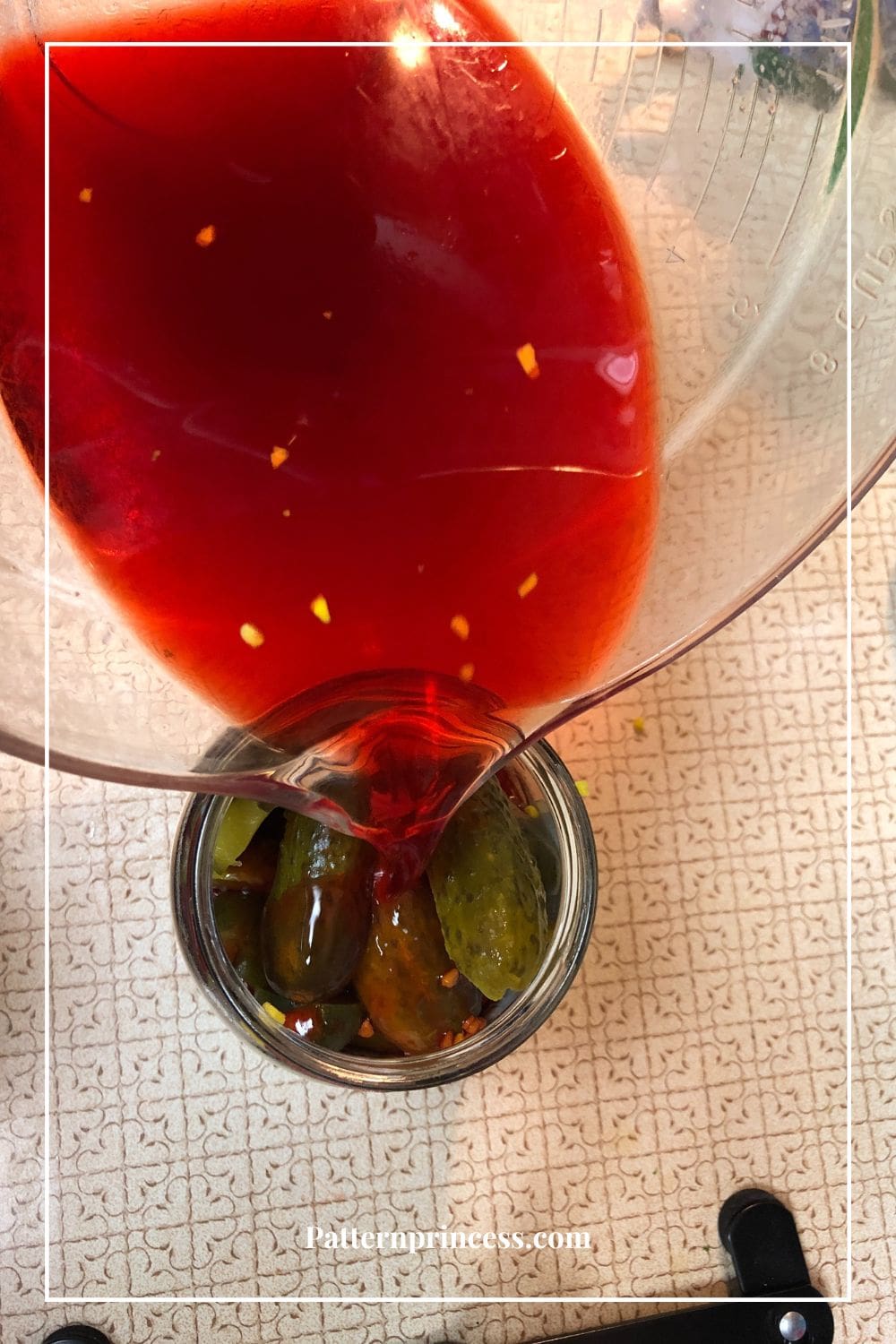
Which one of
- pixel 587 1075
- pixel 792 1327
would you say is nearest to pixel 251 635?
pixel 587 1075

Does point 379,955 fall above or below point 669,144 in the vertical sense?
below

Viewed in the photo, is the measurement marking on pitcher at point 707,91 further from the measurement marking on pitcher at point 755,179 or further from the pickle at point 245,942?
the pickle at point 245,942

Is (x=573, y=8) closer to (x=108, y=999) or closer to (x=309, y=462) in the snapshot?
(x=309, y=462)

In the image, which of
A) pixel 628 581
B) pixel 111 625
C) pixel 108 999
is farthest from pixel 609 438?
pixel 108 999

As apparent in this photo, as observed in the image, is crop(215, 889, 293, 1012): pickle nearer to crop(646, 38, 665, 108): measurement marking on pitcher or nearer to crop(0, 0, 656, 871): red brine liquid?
crop(0, 0, 656, 871): red brine liquid

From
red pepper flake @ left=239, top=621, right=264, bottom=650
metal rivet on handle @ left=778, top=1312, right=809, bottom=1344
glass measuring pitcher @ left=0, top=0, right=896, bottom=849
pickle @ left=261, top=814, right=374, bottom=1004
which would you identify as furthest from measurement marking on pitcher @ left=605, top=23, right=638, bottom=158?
metal rivet on handle @ left=778, top=1312, right=809, bottom=1344
